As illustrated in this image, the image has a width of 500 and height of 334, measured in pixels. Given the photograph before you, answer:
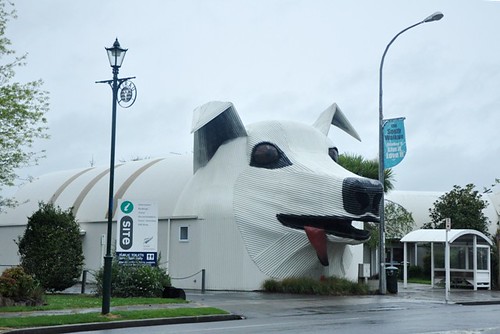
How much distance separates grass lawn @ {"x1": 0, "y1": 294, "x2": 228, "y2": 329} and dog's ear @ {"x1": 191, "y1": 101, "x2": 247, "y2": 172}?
750cm

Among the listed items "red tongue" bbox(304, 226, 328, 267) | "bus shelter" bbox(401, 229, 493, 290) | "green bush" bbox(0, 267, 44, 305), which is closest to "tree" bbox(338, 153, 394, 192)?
"bus shelter" bbox(401, 229, 493, 290)

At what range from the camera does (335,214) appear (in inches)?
1038

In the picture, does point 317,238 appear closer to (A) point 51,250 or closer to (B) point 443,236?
(A) point 51,250

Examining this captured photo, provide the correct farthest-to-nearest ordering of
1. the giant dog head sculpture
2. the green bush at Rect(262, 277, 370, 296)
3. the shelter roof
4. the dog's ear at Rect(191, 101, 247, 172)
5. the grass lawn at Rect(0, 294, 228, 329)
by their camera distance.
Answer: the shelter roof → the dog's ear at Rect(191, 101, 247, 172) → the green bush at Rect(262, 277, 370, 296) → the giant dog head sculpture → the grass lawn at Rect(0, 294, 228, 329)

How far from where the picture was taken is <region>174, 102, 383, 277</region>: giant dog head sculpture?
26625mm

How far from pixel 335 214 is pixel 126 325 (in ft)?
36.3

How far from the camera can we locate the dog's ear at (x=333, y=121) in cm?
3173

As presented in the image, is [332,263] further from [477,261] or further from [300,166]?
[477,261]

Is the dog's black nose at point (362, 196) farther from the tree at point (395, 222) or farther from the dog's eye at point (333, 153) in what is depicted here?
the tree at point (395, 222)

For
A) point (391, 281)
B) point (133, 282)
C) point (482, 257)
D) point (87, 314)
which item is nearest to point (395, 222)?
point (482, 257)

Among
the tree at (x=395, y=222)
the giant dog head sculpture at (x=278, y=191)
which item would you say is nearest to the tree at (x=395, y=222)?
the tree at (x=395, y=222)

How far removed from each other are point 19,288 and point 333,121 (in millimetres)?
16431

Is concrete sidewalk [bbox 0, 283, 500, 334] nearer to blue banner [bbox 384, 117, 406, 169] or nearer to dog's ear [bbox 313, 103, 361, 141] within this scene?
blue banner [bbox 384, 117, 406, 169]

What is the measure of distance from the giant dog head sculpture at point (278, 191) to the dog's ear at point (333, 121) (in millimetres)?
1624
